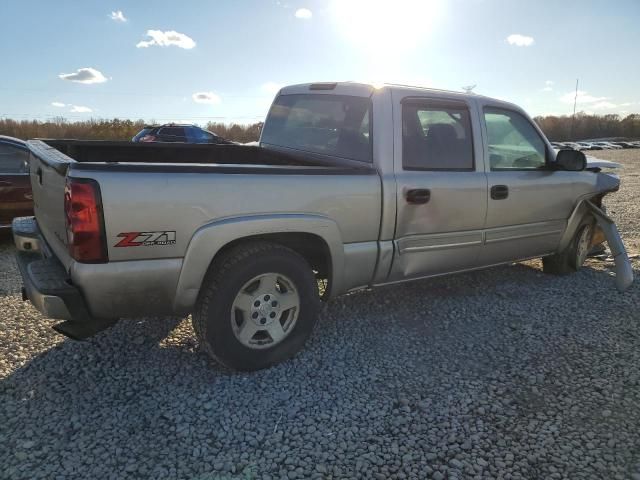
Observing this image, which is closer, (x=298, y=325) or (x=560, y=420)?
(x=560, y=420)

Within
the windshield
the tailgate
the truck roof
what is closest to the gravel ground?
the tailgate

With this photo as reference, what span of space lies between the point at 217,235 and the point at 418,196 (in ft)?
5.17

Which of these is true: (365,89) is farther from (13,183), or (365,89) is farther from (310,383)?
(13,183)

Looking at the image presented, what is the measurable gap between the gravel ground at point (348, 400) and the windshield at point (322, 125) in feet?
4.73

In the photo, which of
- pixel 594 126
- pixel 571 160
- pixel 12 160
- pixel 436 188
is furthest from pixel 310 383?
pixel 594 126

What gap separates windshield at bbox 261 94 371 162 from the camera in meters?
3.66

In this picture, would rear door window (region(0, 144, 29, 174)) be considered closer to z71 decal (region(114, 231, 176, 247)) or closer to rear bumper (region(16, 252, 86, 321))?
rear bumper (region(16, 252, 86, 321))

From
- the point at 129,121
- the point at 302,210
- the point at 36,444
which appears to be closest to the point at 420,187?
the point at 302,210

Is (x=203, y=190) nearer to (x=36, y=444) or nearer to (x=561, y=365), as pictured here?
(x=36, y=444)

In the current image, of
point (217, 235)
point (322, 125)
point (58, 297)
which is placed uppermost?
point (322, 125)

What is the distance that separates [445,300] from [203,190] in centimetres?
275

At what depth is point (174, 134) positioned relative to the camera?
15.6 meters

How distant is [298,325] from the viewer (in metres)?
3.28

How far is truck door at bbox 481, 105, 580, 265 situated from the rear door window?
567 cm
